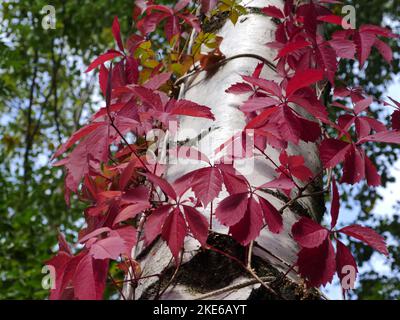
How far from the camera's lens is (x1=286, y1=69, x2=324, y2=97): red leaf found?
825 millimetres

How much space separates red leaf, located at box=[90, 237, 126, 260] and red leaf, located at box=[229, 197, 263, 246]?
173mm

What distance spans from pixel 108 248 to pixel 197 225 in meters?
0.15

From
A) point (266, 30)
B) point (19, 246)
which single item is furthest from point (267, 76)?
point (19, 246)

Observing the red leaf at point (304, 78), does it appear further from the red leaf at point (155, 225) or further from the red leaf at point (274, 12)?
the red leaf at point (274, 12)

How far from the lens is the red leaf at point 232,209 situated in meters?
0.78

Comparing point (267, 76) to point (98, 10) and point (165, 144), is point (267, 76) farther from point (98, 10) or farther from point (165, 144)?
point (98, 10)

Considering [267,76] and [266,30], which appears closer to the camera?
[267,76]

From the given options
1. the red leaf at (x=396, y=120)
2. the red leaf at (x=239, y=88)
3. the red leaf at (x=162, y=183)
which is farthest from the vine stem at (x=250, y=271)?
the red leaf at (x=396, y=120)

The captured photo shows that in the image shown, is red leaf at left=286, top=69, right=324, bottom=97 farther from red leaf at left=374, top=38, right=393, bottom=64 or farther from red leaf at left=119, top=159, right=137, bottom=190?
red leaf at left=374, top=38, right=393, bottom=64

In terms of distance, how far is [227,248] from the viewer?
33.7 inches

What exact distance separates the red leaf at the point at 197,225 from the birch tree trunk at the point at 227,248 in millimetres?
66

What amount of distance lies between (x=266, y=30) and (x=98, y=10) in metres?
4.10

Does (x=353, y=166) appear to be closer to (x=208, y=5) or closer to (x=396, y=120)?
(x=396, y=120)
